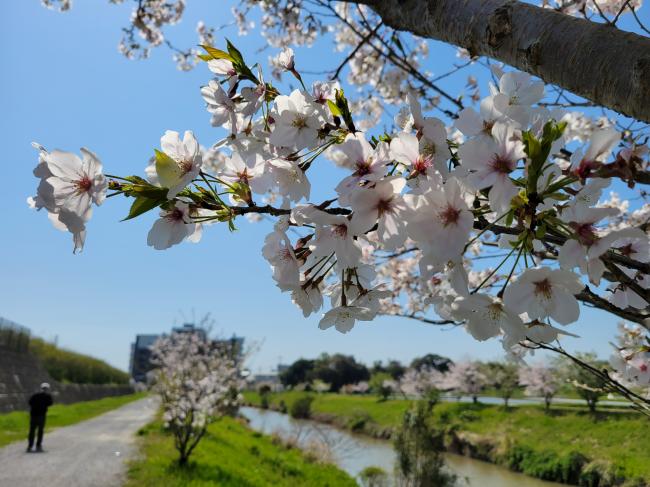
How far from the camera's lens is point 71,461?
24.9 feet

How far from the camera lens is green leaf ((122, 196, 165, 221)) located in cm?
71

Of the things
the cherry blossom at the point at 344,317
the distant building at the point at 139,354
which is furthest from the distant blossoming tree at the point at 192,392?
the distant building at the point at 139,354

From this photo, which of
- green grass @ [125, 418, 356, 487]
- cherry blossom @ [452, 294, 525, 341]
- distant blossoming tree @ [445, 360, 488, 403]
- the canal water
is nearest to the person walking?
green grass @ [125, 418, 356, 487]

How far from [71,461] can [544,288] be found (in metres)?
8.82

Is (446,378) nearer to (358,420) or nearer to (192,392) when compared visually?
(358,420)

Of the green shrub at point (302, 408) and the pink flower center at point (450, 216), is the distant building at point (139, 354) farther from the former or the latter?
the pink flower center at point (450, 216)

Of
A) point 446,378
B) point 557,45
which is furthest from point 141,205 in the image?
point 446,378

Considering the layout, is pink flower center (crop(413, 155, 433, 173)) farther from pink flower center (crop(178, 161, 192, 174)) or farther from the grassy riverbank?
the grassy riverbank

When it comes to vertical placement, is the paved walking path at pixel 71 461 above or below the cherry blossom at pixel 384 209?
below

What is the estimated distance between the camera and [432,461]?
8.73 meters

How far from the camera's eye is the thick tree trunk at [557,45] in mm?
794

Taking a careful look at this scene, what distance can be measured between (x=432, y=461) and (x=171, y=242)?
9.16 m

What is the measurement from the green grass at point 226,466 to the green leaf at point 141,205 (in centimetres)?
683

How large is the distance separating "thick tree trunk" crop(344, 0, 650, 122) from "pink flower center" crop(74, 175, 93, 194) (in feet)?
2.87
